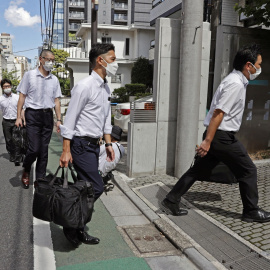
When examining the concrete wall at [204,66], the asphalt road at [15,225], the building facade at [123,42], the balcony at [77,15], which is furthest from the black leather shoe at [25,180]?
the balcony at [77,15]

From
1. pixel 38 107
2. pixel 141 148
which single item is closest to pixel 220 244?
pixel 141 148

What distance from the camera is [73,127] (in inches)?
125

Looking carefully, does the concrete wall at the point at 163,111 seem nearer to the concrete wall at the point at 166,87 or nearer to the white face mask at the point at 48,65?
the concrete wall at the point at 166,87

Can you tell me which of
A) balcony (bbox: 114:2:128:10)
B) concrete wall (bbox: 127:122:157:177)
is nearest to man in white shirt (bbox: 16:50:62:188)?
concrete wall (bbox: 127:122:157:177)

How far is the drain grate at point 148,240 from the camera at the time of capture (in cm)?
353

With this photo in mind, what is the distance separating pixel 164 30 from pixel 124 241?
12.3 feet

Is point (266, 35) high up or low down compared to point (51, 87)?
up

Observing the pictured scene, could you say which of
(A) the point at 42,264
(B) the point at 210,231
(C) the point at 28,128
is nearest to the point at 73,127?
(A) the point at 42,264

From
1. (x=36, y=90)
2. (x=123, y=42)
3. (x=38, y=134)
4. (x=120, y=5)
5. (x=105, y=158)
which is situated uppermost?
(x=120, y=5)

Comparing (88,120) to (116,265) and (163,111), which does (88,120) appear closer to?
(116,265)

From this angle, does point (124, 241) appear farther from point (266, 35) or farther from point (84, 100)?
point (266, 35)

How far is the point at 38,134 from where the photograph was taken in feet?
17.5

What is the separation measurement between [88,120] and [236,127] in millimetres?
1744

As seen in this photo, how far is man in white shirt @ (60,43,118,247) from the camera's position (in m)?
3.17
